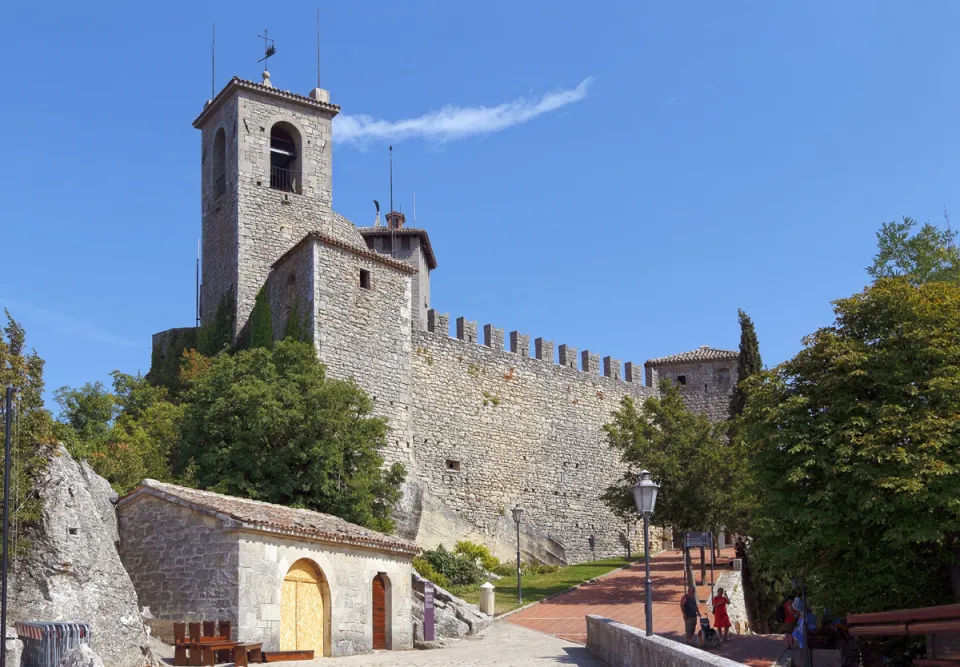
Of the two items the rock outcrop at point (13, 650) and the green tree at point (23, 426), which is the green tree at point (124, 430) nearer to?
the green tree at point (23, 426)

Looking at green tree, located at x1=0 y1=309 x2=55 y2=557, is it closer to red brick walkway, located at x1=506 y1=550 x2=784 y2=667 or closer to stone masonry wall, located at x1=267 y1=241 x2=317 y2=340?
red brick walkway, located at x1=506 y1=550 x2=784 y2=667

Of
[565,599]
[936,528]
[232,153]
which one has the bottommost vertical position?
[565,599]

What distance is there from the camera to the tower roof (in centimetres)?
3672

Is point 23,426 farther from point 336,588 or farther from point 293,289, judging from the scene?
point 293,289

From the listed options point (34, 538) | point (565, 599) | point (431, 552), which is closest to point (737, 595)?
point (565, 599)

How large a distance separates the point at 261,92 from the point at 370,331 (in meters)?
9.74

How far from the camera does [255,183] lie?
119 ft

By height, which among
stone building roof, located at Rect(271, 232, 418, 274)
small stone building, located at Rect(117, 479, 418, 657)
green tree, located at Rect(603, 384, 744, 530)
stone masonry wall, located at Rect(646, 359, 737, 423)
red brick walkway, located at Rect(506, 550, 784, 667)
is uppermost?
stone building roof, located at Rect(271, 232, 418, 274)

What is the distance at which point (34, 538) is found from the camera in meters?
16.5

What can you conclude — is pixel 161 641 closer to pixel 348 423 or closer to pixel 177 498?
pixel 177 498

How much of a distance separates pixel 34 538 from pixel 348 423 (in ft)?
39.1

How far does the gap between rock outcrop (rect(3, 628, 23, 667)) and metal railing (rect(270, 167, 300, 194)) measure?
24.5 m

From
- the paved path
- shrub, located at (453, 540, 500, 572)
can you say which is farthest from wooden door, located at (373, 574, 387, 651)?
shrub, located at (453, 540, 500, 572)

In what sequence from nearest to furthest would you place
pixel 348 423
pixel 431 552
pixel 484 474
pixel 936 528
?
1. pixel 936 528
2. pixel 348 423
3. pixel 431 552
4. pixel 484 474
